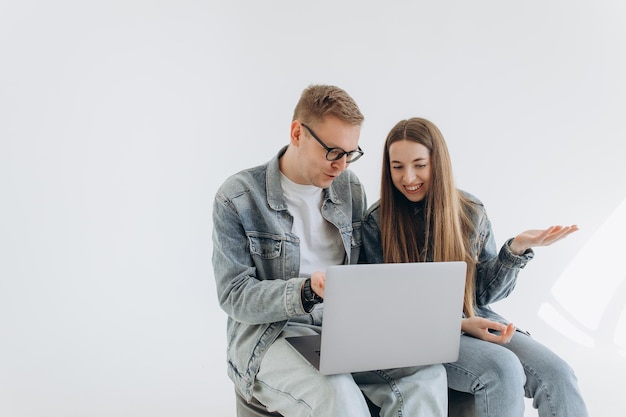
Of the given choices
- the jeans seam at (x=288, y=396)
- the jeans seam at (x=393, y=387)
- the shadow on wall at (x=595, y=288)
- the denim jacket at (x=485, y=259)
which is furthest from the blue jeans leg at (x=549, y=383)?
the shadow on wall at (x=595, y=288)

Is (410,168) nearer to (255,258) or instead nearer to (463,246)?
(463,246)

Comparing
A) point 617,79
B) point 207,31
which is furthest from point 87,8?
point 617,79

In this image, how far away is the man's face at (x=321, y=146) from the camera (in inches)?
71.2

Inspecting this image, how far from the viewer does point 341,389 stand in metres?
1.47

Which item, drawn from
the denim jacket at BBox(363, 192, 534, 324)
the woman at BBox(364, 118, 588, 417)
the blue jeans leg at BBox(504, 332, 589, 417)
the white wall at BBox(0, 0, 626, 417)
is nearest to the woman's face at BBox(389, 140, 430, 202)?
the woman at BBox(364, 118, 588, 417)

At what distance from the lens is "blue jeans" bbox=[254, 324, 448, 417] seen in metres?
1.48

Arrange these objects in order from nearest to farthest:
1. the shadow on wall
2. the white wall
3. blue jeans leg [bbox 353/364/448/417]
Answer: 1. blue jeans leg [bbox 353/364/448/417]
2. the white wall
3. the shadow on wall

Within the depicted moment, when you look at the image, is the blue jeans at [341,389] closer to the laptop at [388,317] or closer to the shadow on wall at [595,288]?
the laptop at [388,317]

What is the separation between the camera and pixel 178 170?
305 cm

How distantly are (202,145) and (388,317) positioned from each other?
5.90 ft

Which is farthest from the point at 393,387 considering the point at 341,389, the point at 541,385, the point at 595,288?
the point at 595,288

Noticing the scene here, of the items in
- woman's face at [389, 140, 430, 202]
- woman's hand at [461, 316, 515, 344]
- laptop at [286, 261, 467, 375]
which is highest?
woman's face at [389, 140, 430, 202]

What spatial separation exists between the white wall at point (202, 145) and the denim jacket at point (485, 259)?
1009mm

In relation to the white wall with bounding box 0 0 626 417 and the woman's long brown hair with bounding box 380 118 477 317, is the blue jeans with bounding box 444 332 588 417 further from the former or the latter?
the white wall with bounding box 0 0 626 417
